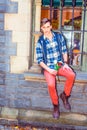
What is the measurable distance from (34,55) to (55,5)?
0.99m

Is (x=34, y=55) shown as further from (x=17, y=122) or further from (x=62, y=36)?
(x=17, y=122)

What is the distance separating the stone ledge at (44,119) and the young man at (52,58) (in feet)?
1.86

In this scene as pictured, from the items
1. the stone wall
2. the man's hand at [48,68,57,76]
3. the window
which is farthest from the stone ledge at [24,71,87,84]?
the man's hand at [48,68,57,76]

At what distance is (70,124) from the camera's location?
18.7 ft

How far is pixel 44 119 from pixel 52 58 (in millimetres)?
1218

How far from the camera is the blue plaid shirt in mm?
5230

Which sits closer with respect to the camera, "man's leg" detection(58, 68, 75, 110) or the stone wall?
"man's leg" detection(58, 68, 75, 110)

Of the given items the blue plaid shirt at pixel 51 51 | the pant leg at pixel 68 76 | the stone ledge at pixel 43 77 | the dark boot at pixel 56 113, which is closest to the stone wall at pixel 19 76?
the stone ledge at pixel 43 77

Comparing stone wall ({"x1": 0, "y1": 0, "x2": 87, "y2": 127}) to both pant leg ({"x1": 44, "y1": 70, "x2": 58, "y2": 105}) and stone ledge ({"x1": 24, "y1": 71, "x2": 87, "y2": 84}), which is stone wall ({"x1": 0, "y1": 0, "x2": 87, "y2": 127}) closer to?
stone ledge ({"x1": 24, "y1": 71, "x2": 87, "y2": 84})

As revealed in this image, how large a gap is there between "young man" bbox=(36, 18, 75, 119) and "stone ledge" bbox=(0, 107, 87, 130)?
0.57m

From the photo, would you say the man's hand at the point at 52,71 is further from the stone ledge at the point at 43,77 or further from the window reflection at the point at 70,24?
the window reflection at the point at 70,24

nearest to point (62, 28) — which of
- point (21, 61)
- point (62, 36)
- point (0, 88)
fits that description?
point (62, 36)

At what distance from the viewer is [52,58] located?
5.30 metres

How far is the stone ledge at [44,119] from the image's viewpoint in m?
5.68
